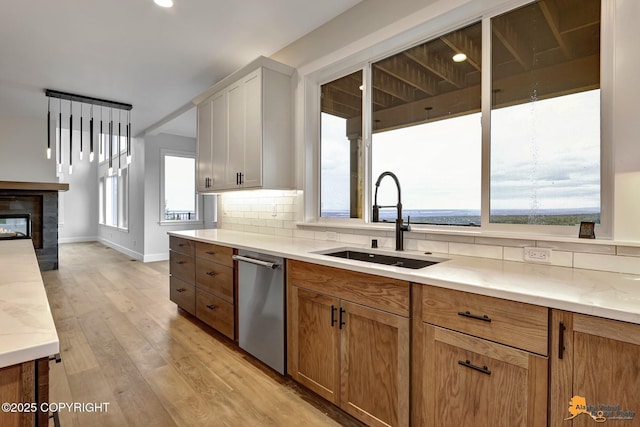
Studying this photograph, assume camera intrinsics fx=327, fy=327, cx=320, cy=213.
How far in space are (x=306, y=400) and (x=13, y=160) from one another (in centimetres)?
701

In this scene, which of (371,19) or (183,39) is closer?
(371,19)

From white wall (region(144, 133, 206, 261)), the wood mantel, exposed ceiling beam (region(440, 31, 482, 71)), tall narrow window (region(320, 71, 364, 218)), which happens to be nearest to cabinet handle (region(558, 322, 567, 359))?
exposed ceiling beam (region(440, 31, 482, 71))

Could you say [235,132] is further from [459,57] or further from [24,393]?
[24,393]

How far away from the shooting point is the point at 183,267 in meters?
3.48

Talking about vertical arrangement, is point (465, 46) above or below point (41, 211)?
above

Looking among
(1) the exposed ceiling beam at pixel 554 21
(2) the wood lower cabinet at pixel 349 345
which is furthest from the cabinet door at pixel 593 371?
(1) the exposed ceiling beam at pixel 554 21

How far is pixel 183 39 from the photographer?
3.14 m

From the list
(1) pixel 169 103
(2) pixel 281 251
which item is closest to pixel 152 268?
(1) pixel 169 103

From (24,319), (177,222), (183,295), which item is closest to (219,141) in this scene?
(183,295)

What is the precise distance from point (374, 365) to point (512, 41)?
2040 millimetres

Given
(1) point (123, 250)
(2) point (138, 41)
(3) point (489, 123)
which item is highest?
(2) point (138, 41)

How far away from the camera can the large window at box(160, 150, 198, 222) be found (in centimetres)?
690

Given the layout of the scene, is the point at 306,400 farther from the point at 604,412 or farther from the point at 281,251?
the point at 604,412

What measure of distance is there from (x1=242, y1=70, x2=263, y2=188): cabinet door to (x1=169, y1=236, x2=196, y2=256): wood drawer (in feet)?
2.73
